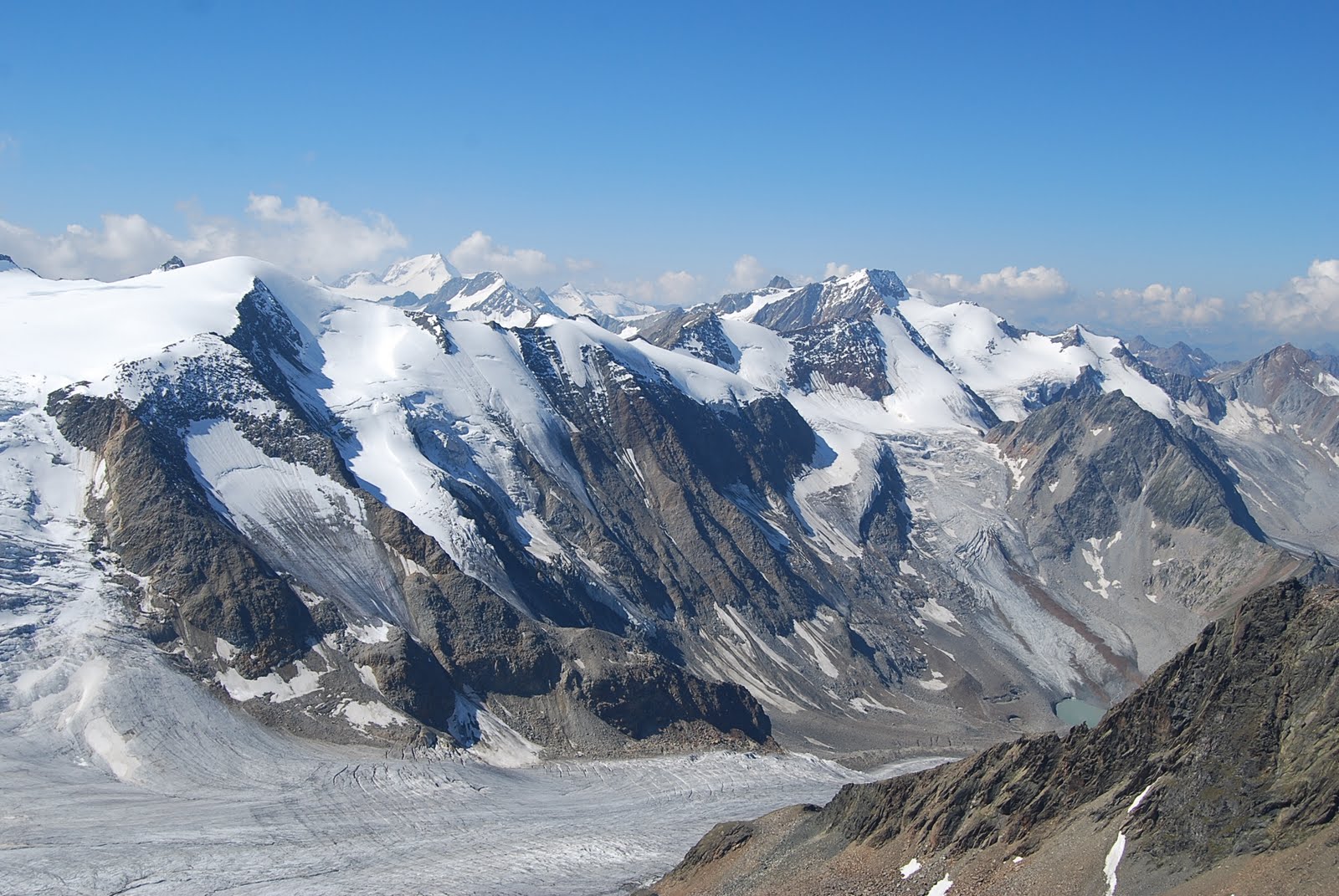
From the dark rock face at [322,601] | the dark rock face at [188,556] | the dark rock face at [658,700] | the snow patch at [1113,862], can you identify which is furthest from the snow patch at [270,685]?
the snow patch at [1113,862]

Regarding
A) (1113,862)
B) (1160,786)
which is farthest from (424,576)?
(1113,862)

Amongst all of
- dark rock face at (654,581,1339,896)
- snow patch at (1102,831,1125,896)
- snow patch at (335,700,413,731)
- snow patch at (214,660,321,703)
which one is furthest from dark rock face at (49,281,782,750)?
snow patch at (1102,831,1125,896)

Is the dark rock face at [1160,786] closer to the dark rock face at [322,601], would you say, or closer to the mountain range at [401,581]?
the dark rock face at [322,601]

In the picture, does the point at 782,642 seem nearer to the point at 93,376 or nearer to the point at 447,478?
the point at 447,478

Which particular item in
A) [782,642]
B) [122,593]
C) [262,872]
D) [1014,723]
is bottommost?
[1014,723]

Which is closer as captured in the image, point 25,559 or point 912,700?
point 25,559

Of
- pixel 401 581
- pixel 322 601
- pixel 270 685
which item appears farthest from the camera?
pixel 401 581

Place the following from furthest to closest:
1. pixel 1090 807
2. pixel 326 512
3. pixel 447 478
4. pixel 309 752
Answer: pixel 447 478, pixel 326 512, pixel 309 752, pixel 1090 807

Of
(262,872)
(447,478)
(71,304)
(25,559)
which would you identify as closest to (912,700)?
(447,478)

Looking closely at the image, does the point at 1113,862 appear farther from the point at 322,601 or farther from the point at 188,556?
the point at 188,556
